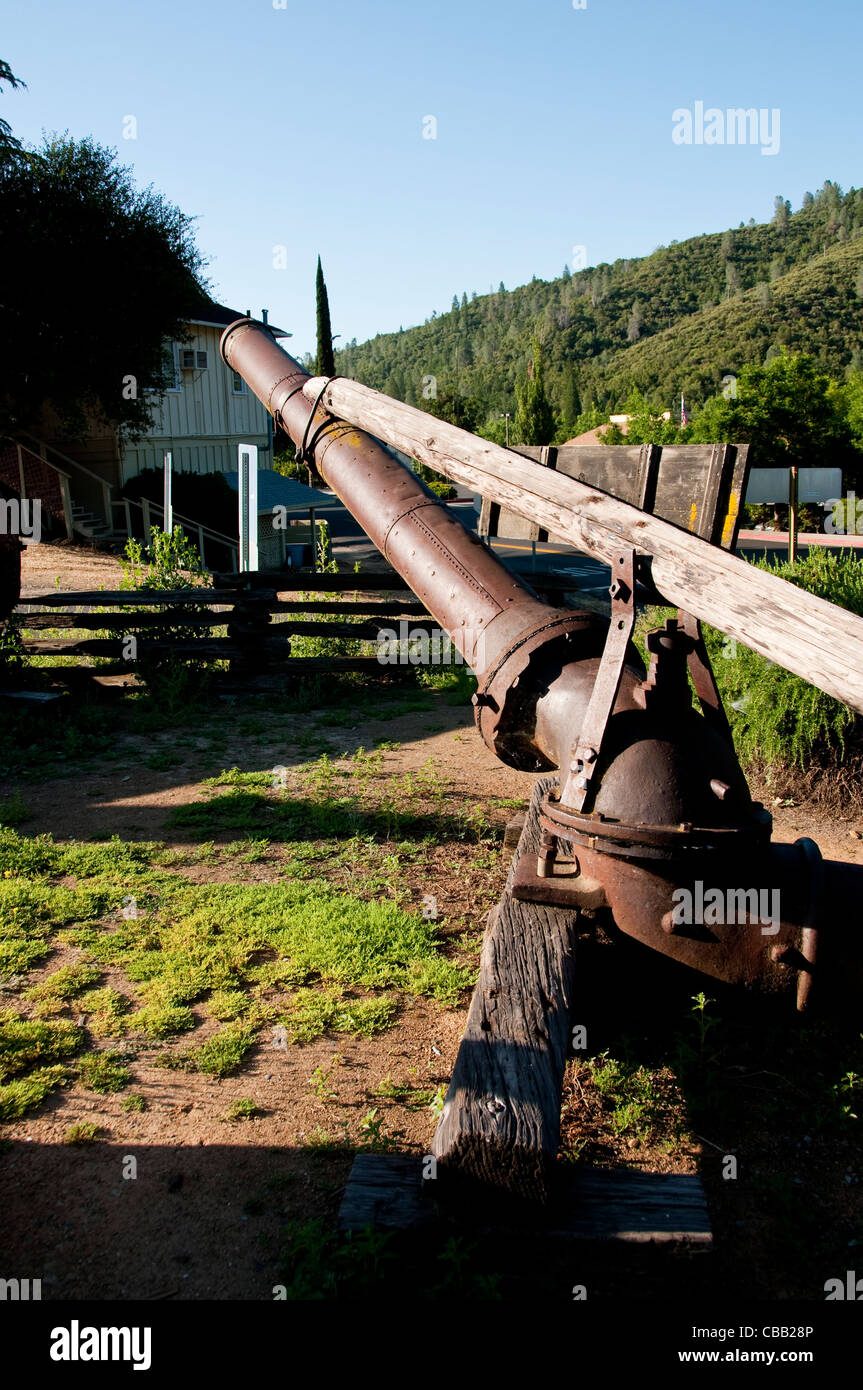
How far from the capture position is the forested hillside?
7312 cm

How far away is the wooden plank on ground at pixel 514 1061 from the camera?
2.19m

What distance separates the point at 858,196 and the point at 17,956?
147m

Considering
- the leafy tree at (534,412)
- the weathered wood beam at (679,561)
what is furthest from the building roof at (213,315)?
the leafy tree at (534,412)

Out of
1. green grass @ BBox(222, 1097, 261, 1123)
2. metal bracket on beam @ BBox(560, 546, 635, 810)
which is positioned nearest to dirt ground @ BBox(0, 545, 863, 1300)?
green grass @ BBox(222, 1097, 261, 1123)

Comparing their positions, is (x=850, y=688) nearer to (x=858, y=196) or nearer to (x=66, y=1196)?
(x=66, y=1196)

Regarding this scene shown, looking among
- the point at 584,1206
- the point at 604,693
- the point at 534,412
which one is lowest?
the point at 584,1206

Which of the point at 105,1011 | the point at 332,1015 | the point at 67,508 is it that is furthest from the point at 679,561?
the point at 67,508

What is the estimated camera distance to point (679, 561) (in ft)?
10.4

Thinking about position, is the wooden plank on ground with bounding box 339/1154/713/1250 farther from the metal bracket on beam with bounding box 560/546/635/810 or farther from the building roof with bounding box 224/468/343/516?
the building roof with bounding box 224/468/343/516

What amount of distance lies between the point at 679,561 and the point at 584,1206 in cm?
208

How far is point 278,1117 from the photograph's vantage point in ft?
10.6

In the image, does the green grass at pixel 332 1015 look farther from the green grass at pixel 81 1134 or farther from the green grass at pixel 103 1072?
the green grass at pixel 81 1134

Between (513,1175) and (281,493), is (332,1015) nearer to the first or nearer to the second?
(513,1175)

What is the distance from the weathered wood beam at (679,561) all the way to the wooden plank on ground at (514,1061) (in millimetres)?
1230
